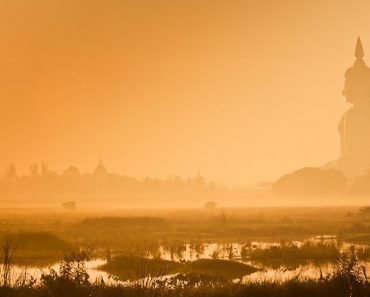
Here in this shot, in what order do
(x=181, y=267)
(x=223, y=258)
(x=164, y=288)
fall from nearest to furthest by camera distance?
1. (x=164, y=288)
2. (x=181, y=267)
3. (x=223, y=258)

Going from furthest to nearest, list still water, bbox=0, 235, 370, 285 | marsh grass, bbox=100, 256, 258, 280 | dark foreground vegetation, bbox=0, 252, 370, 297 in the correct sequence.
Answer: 1. marsh grass, bbox=100, 256, 258, 280
2. still water, bbox=0, 235, 370, 285
3. dark foreground vegetation, bbox=0, 252, 370, 297

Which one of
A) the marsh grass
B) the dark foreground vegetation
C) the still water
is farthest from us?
the marsh grass

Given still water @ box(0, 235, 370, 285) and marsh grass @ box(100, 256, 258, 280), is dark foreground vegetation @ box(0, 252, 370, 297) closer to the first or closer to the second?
still water @ box(0, 235, 370, 285)

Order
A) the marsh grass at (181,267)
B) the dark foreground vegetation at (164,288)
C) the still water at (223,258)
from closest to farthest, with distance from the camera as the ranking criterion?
the dark foreground vegetation at (164,288) < the still water at (223,258) < the marsh grass at (181,267)

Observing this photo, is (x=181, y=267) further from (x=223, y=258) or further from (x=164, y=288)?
(x=164, y=288)

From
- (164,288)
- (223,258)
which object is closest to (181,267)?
(223,258)

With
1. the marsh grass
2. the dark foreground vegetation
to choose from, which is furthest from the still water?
the dark foreground vegetation

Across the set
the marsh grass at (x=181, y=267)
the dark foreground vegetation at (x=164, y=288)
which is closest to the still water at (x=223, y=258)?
the marsh grass at (x=181, y=267)

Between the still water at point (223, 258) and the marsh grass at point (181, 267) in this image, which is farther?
the marsh grass at point (181, 267)

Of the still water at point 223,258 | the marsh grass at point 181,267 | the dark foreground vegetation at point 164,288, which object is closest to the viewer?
the dark foreground vegetation at point 164,288

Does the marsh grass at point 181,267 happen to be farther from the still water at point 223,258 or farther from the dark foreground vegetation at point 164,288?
the dark foreground vegetation at point 164,288

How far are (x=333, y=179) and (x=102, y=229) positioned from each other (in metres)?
146

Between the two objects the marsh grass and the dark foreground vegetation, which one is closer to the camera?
the dark foreground vegetation

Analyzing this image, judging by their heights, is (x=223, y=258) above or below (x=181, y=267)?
above
